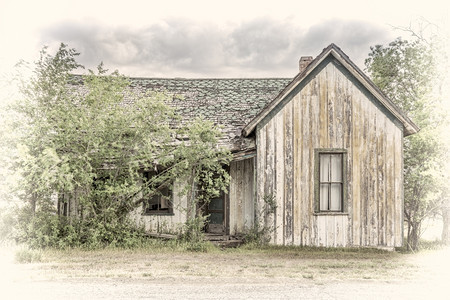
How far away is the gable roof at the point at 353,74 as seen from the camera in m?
14.4

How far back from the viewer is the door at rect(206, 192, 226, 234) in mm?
16641

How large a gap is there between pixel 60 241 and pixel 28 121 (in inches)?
138

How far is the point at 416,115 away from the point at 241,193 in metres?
6.90

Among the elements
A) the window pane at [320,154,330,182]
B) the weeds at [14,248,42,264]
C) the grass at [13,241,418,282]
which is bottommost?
the grass at [13,241,418,282]

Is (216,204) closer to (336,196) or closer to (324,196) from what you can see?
(324,196)

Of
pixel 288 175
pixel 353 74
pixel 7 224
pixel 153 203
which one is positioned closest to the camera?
pixel 7 224

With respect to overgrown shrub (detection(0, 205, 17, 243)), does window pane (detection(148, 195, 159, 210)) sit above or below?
above

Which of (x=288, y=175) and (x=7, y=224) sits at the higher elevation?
(x=288, y=175)

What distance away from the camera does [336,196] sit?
Answer: 14.6 metres

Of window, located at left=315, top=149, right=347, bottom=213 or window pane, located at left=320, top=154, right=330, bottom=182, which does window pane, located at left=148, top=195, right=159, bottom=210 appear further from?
window pane, located at left=320, top=154, right=330, bottom=182

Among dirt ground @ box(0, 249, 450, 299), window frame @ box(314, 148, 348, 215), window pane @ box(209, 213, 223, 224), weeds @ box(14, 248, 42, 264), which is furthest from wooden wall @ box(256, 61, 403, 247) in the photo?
weeds @ box(14, 248, 42, 264)

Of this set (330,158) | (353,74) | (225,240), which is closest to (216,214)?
(225,240)

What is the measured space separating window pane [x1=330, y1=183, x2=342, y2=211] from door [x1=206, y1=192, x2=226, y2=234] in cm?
401

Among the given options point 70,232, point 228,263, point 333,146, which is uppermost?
point 333,146
